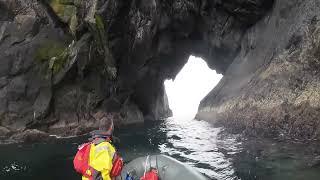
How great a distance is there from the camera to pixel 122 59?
29641mm

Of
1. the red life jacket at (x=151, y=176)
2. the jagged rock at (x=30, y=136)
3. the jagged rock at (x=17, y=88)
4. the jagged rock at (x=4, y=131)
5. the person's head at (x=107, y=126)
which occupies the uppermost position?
the jagged rock at (x=17, y=88)

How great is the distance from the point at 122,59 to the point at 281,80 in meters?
13.8

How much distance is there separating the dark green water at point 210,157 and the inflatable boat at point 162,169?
364 cm

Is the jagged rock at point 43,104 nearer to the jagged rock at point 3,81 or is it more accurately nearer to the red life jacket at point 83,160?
the jagged rock at point 3,81

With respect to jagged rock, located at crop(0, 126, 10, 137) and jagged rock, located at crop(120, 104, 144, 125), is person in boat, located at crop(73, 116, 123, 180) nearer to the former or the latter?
jagged rock, located at crop(0, 126, 10, 137)

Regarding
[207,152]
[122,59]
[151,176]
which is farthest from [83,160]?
[122,59]

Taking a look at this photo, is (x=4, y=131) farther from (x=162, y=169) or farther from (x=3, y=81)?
(x=162, y=169)

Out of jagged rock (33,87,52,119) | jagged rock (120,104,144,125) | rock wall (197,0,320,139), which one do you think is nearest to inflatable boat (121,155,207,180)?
rock wall (197,0,320,139)

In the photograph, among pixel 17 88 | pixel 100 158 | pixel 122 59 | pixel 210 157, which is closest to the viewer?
pixel 100 158

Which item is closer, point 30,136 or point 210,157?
point 210,157

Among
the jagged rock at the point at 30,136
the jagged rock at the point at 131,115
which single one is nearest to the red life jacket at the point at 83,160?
the jagged rock at the point at 30,136

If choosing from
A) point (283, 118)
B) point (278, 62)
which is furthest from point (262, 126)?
point (278, 62)

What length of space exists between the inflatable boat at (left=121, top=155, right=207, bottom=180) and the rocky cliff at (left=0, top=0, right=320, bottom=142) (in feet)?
27.2

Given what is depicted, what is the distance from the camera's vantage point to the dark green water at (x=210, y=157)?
11688mm
